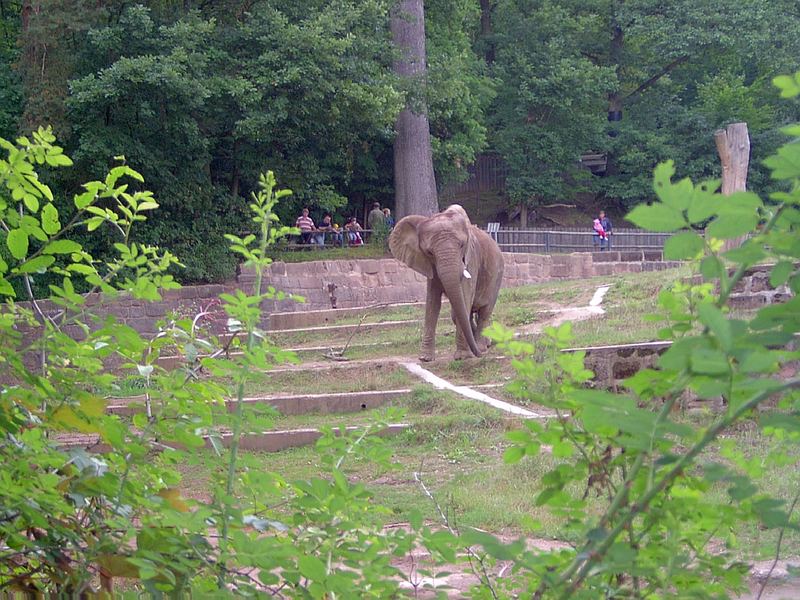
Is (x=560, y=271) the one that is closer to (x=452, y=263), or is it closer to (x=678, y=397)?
(x=452, y=263)

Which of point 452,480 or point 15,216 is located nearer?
point 15,216

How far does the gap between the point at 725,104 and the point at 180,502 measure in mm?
38753

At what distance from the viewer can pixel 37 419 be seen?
8.98 ft

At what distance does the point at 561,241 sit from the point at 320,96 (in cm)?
1235

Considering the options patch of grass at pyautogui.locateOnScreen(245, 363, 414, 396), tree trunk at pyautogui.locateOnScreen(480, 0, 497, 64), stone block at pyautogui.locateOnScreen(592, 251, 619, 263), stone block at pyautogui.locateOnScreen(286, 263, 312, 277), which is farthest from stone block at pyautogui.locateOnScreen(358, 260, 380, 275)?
tree trunk at pyautogui.locateOnScreen(480, 0, 497, 64)

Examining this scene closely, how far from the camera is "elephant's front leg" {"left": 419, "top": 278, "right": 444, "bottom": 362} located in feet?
48.3

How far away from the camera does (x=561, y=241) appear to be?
33.3 meters

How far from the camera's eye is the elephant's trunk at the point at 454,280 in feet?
44.6

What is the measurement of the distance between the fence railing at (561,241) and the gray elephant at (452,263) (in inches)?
660

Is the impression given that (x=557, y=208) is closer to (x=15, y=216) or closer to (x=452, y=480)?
(x=452, y=480)

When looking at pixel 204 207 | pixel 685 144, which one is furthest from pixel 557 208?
pixel 204 207

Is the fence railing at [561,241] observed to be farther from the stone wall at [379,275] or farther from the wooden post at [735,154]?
the wooden post at [735,154]

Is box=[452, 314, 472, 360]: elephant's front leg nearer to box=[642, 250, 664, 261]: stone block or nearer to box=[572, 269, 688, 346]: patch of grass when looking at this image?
box=[572, 269, 688, 346]: patch of grass

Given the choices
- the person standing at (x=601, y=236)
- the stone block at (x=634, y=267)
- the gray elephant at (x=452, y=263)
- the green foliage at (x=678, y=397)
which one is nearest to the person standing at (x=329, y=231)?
the stone block at (x=634, y=267)
